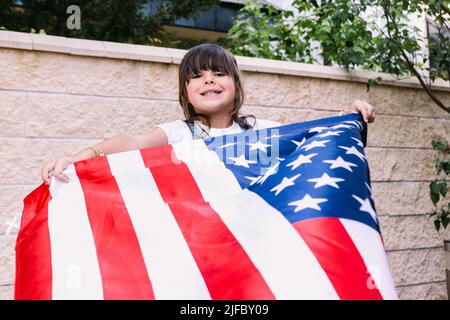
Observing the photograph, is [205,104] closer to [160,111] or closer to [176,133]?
[176,133]

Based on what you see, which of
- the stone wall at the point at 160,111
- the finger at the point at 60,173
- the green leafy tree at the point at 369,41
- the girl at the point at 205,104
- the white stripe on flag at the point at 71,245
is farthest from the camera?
the green leafy tree at the point at 369,41

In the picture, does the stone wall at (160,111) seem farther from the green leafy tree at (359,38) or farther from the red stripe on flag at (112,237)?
the red stripe on flag at (112,237)

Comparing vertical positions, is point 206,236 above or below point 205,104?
below

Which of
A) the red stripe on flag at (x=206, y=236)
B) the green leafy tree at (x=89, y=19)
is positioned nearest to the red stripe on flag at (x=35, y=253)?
the red stripe on flag at (x=206, y=236)

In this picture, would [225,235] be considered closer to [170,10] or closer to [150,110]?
[150,110]

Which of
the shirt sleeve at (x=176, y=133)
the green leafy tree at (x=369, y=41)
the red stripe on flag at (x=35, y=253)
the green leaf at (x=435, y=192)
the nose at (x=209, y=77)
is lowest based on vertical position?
the green leaf at (x=435, y=192)

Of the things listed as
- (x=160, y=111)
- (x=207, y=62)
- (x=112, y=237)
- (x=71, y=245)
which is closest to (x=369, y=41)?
(x=160, y=111)

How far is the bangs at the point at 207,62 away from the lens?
236 cm

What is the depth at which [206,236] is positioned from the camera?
5.32 ft

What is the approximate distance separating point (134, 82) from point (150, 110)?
0.21 meters

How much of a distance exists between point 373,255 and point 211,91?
1236mm

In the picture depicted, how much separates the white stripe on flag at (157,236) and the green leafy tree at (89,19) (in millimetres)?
3787

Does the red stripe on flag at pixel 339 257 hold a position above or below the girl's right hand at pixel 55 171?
below
